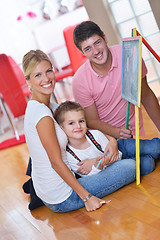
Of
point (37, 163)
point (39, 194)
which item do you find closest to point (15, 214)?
point (39, 194)

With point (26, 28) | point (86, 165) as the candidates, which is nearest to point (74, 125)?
point (86, 165)

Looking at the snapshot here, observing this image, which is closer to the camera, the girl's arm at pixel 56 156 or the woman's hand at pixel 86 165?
the girl's arm at pixel 56 156

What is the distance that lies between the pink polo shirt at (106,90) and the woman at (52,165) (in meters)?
0.40

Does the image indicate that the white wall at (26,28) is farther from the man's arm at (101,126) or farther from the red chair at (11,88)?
the man's arm at (101,126)

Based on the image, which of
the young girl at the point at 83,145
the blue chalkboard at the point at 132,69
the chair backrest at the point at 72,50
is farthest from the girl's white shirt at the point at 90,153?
the chair backrest at the point at 72,50

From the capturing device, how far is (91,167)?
226 cm

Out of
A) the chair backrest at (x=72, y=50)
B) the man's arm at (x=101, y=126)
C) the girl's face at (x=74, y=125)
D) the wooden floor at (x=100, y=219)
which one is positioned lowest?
the wooden floor at (x=100, y=219)

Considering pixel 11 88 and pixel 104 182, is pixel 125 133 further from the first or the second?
pixel 11 88

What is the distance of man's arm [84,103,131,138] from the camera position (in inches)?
98.0

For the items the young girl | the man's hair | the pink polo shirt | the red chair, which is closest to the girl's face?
the young girl

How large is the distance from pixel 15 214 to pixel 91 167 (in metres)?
0.66

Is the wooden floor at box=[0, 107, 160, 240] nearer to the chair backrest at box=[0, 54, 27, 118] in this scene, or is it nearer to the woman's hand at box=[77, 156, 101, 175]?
the woman's hand at box=[77, 156, 101, 175]

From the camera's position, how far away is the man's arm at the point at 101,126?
2.49 meters

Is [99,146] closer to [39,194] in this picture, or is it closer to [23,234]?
[39,194]
